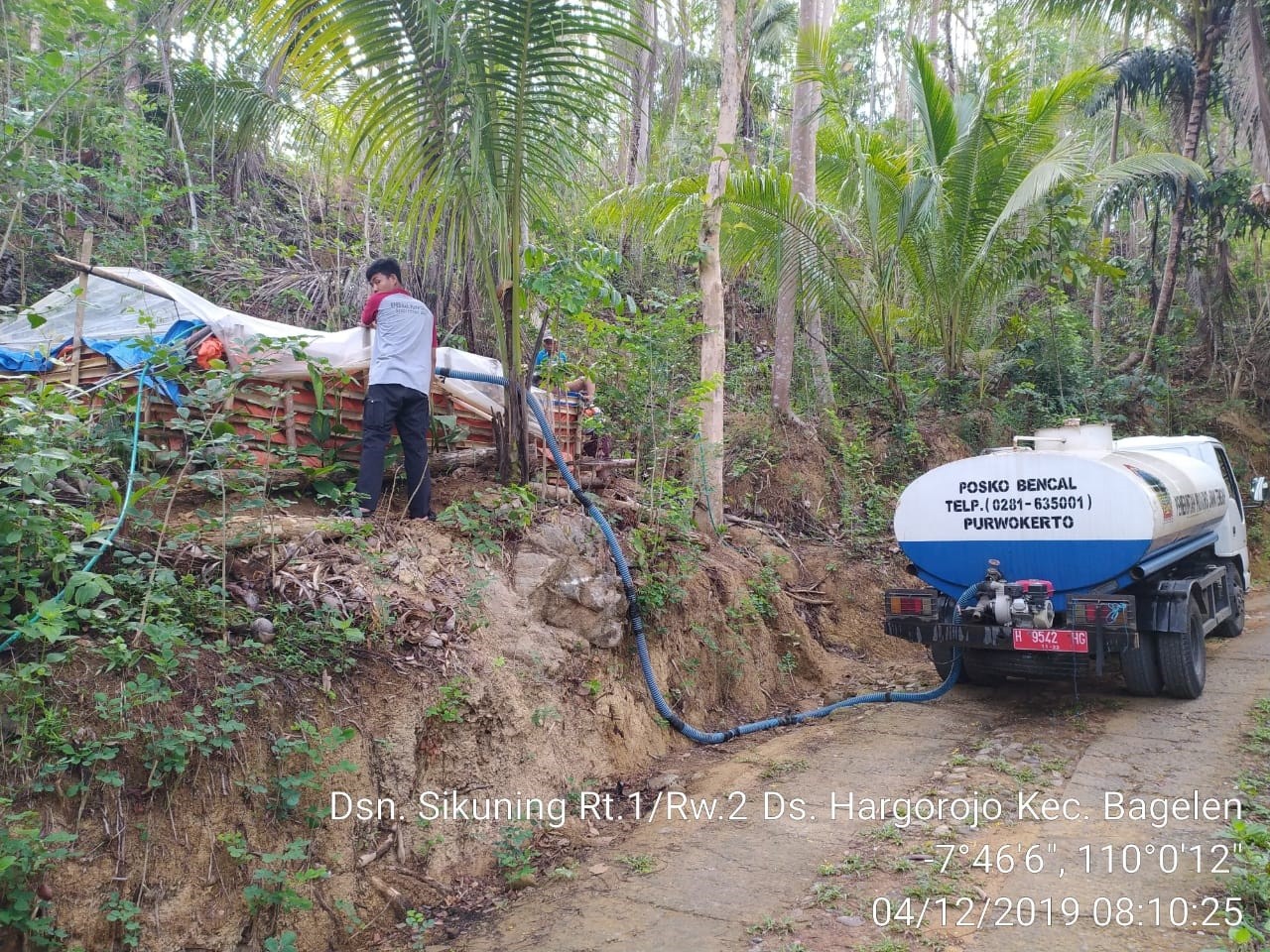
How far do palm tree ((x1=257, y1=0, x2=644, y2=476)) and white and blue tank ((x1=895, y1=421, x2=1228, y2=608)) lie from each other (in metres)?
3.22

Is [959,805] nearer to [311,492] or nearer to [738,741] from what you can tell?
[738,741]

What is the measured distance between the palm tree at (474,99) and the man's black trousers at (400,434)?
75 centimetres

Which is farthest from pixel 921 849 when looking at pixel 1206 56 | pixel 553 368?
pixel 1206 56

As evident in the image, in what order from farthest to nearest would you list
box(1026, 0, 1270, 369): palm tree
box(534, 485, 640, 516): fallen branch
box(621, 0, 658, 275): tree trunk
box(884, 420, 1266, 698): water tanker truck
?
box(1026, 0, 1270, 369): palm tree
box(621, 0, 658, 275): tree trunk
box(534, 485, 640, 516): fallen branch
box(884, 420, 1266, 698): water tanker truck

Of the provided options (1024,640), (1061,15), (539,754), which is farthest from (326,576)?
(1061,15)

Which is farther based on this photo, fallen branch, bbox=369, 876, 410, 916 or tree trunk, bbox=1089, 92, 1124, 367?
tree trunk, bbox=1089, 92, 1124, 367

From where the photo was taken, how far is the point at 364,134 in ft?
18.7

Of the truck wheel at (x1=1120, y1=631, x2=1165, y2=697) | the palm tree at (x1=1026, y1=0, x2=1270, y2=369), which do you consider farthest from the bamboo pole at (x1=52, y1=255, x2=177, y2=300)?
the palm tree at (x1=1026, y1=0, x2=1270, y2=369)

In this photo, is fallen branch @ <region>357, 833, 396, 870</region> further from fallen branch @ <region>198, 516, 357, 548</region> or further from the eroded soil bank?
fallen branch @ <region>198, 516, 357, 548</region>

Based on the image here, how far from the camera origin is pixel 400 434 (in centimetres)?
559

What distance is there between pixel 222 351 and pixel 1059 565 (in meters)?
5.87

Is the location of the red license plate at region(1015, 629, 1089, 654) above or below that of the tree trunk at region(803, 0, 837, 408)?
below

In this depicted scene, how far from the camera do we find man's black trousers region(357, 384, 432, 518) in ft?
17.5

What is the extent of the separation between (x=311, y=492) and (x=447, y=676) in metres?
1.81
